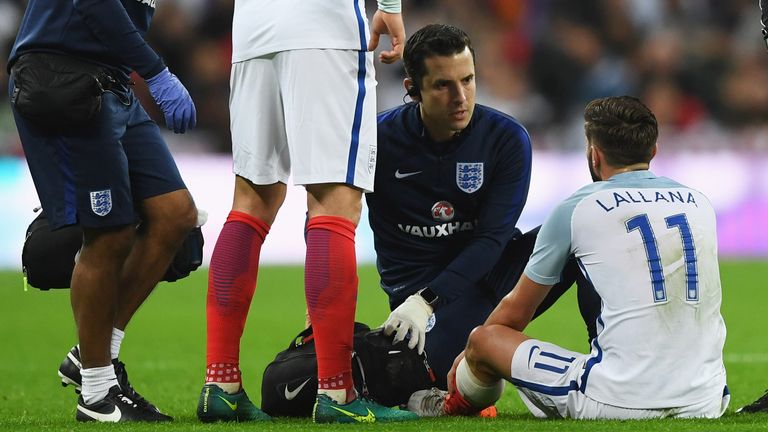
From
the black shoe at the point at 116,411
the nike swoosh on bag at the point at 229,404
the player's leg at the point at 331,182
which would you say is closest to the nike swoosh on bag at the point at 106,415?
the black shoe at the point at 116,411

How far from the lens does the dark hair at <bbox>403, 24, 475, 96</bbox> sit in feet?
15.5

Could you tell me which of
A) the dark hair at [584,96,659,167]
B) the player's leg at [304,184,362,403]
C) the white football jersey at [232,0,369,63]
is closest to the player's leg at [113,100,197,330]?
the white football jersey at [232,0,369,63]

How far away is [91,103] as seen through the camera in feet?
13.3

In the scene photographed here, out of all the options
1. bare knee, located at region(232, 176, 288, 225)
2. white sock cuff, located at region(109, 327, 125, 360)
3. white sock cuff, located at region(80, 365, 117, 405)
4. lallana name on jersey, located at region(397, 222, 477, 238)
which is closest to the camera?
bare knee, located at region(232, 176, 288, 225)

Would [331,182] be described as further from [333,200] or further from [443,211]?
[443,211]

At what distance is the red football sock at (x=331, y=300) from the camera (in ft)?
12.4

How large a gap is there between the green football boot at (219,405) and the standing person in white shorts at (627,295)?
78 centimetres

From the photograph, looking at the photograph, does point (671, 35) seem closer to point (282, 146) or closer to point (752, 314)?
point (752, 314)

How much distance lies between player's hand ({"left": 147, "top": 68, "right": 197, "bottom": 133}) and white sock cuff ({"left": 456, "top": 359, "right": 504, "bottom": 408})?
1.20 metres

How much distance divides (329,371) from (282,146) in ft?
2.44

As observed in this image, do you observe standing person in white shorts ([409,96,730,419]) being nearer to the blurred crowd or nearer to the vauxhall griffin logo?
the vauxhall griffin logo

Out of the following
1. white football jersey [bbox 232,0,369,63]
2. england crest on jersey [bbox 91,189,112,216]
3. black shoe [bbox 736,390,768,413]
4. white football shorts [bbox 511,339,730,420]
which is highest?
white football jersey [bbox 232,0,369,63]

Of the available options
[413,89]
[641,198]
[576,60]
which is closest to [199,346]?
[413,89]

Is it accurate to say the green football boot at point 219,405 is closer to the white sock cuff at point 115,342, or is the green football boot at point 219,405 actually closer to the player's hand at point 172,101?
the white sock cuff at point 115,342
